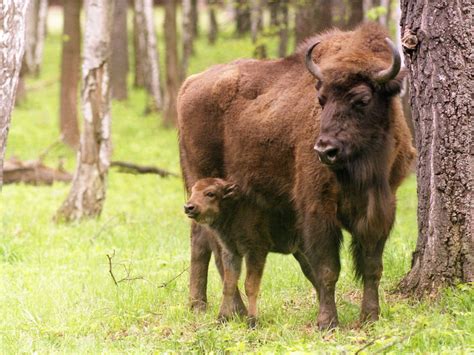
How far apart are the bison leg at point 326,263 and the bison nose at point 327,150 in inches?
30.9

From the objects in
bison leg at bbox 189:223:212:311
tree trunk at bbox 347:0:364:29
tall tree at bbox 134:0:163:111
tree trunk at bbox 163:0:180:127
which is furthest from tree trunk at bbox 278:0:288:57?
bison leg at bbox 189:223:212:311

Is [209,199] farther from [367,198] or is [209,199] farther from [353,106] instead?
[353,106]

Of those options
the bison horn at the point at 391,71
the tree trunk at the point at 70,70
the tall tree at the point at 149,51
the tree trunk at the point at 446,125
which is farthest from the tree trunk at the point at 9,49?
the tall tree at the point at 149,51

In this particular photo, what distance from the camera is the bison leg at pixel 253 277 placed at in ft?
25.4

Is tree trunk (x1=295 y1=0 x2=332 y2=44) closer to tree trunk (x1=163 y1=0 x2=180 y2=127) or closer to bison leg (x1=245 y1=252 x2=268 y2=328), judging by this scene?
bison leg (x1=245 y1=252 x2=268 y2=328)

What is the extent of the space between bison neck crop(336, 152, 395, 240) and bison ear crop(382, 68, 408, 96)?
0.52 metres

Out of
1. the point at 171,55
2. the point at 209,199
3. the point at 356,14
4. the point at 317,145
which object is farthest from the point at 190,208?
the point at 171,55

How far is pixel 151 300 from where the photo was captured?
808 cm

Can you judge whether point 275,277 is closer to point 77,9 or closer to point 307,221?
point 307,221

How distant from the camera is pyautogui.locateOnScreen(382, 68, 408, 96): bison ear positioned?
22.6 ft

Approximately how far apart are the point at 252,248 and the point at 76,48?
1403 cm

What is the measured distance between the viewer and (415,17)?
725cm

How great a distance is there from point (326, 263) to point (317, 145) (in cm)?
114

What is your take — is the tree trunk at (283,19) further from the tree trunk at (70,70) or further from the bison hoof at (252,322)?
the bison hoof at (252,322)
